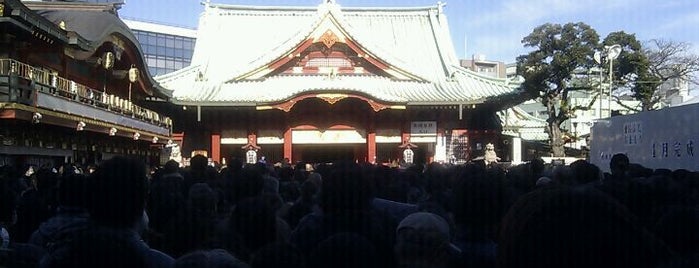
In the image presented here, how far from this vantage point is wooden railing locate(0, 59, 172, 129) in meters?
13.3

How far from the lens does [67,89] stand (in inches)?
637

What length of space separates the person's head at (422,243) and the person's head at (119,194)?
1.29m

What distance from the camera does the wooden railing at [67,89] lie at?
13.3 meters

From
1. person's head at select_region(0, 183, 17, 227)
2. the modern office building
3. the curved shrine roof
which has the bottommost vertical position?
person's head at select_region(0, 183, 17, 227)

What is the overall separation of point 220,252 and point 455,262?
3.87ft

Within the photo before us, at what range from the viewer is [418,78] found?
1167 inches

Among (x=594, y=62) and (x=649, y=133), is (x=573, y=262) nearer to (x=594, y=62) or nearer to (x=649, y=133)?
(x=649, y=133)

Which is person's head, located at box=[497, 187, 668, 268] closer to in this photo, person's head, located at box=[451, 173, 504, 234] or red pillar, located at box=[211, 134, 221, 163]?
person's head, located at box=[451, 173, 504, 234]

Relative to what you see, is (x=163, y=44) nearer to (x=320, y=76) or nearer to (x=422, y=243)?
(x=320, y=76)

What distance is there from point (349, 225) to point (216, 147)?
25.2 metres

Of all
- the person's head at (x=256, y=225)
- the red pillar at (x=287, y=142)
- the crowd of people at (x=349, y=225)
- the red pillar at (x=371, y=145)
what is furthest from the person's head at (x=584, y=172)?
the red pillar at (x=287, y=142)

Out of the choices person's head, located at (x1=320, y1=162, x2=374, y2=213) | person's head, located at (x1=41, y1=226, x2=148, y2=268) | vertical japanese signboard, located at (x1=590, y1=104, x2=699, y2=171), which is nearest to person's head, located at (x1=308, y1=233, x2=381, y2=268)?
person's head, located at (x1=41, y1=226, x2=148, y2=268)

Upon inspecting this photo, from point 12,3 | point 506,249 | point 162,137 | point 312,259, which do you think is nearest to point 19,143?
point 12,3

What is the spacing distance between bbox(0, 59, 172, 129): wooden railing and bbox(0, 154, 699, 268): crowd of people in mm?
8342
